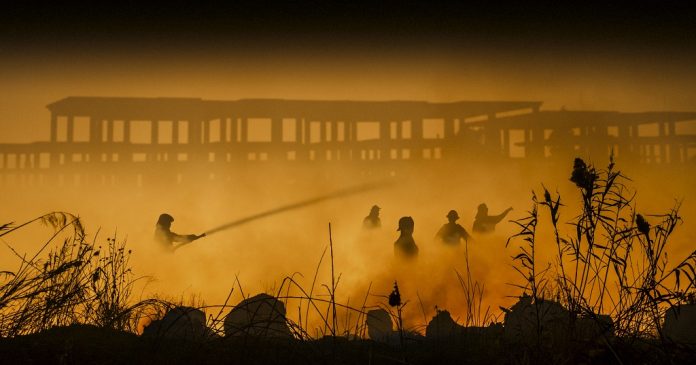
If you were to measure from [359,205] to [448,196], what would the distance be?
301 cm

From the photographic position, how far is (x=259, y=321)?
13.8 feet

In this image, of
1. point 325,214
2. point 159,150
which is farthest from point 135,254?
point 325,214

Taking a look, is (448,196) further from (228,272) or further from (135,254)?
(135,254)

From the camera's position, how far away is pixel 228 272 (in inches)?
753

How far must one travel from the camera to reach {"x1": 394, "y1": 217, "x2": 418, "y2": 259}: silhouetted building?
13.2 metres

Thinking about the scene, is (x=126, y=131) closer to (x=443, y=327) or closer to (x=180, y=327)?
(x=443, y=327)

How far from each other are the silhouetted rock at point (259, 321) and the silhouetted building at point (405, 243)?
6.29m

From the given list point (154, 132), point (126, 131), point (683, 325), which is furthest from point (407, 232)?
point (126, 131)

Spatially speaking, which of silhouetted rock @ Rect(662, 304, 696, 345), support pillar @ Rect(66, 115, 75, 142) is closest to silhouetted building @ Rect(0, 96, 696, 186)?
support pillar @ Rect(66, 115, 75, 142)

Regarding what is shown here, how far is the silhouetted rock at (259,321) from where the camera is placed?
4.25 metres

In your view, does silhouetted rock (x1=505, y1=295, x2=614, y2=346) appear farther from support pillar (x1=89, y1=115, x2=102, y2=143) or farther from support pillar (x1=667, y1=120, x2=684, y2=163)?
support pillar (x1=89, y1=115, x2=102, y2=143)

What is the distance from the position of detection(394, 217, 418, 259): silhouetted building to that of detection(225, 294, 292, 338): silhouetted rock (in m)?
6.29

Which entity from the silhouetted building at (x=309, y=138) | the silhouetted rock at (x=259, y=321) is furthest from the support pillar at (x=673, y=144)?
the silhouetted rock at (x=259, y=321)

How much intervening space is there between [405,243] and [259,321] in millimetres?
9245
